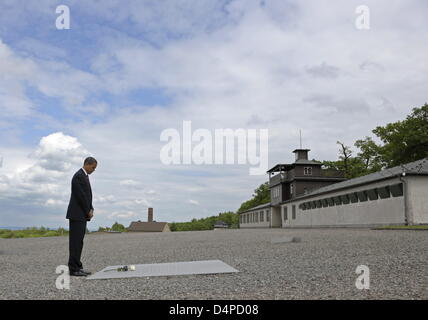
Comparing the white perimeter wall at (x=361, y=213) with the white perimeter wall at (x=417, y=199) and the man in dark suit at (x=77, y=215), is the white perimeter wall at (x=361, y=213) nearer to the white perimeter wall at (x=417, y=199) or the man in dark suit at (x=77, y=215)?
the white perimeter wall at (x=417, y=199)

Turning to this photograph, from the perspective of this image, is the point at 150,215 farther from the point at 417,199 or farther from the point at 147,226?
the point at 417,199

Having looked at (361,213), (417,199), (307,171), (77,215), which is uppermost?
(307,171)

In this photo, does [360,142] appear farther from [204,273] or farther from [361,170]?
[204,273]

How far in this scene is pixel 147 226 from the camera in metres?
91.5

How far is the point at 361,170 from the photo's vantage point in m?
52.4

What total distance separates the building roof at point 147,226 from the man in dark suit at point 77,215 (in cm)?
8425

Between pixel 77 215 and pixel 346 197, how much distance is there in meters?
27.2

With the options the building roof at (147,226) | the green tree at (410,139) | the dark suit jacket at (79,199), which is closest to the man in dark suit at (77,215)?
the dark suit jacket at (79,199)

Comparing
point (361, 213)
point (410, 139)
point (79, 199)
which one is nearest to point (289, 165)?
point (410, 139)

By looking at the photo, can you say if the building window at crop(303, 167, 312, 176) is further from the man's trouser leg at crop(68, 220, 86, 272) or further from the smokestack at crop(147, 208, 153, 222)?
the smokestack at crop(147, 208, 153, 222)

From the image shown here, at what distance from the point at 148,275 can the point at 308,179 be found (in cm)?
4457

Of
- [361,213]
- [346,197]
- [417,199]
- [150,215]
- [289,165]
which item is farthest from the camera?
[150,215]

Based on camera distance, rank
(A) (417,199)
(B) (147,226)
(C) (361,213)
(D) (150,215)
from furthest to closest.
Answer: (B) (147,226) < (D) (150,215) < (C) (361,213) < (A) (417,199)

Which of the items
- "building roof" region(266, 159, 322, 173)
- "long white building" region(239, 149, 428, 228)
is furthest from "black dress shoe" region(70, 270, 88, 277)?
"building roof" region(266, 159, 322, 173)
